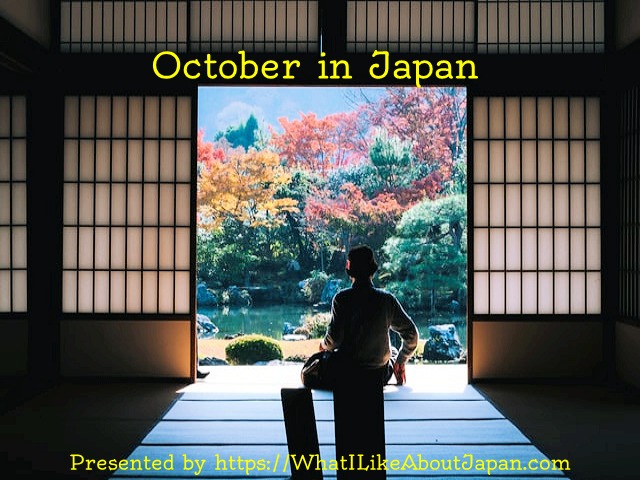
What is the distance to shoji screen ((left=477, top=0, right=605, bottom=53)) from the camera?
5277 millimetres

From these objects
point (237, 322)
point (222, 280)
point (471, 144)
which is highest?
point (471, 144)

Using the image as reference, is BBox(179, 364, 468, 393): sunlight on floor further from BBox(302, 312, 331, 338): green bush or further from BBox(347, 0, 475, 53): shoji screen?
BBox(302, 312, 331, 338): green bush

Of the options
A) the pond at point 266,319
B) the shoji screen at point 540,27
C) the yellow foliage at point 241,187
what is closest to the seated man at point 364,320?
the shoji screen at point 540,27

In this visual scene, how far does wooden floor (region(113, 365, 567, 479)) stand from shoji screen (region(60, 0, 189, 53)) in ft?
8.97

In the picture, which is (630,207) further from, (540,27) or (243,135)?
(243,135)

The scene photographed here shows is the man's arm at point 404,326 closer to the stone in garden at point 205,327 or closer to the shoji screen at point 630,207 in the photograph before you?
the shoji screen at point 630,207

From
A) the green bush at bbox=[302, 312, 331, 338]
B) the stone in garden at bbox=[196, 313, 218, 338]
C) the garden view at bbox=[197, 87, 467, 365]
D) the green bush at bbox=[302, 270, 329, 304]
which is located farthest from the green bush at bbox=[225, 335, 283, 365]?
the green bush at bbox=[302, 270, 329, 304]

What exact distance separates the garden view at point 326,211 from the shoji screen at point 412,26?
6.59 meters

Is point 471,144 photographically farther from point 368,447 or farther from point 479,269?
point 368,447

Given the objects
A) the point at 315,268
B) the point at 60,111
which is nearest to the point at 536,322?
the point at 60,111

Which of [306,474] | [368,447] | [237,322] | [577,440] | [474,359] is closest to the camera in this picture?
[368,447]

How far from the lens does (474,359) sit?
5141 millimetres

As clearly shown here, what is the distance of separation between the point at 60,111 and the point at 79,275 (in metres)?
1.31

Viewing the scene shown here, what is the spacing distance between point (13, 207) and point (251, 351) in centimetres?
396
